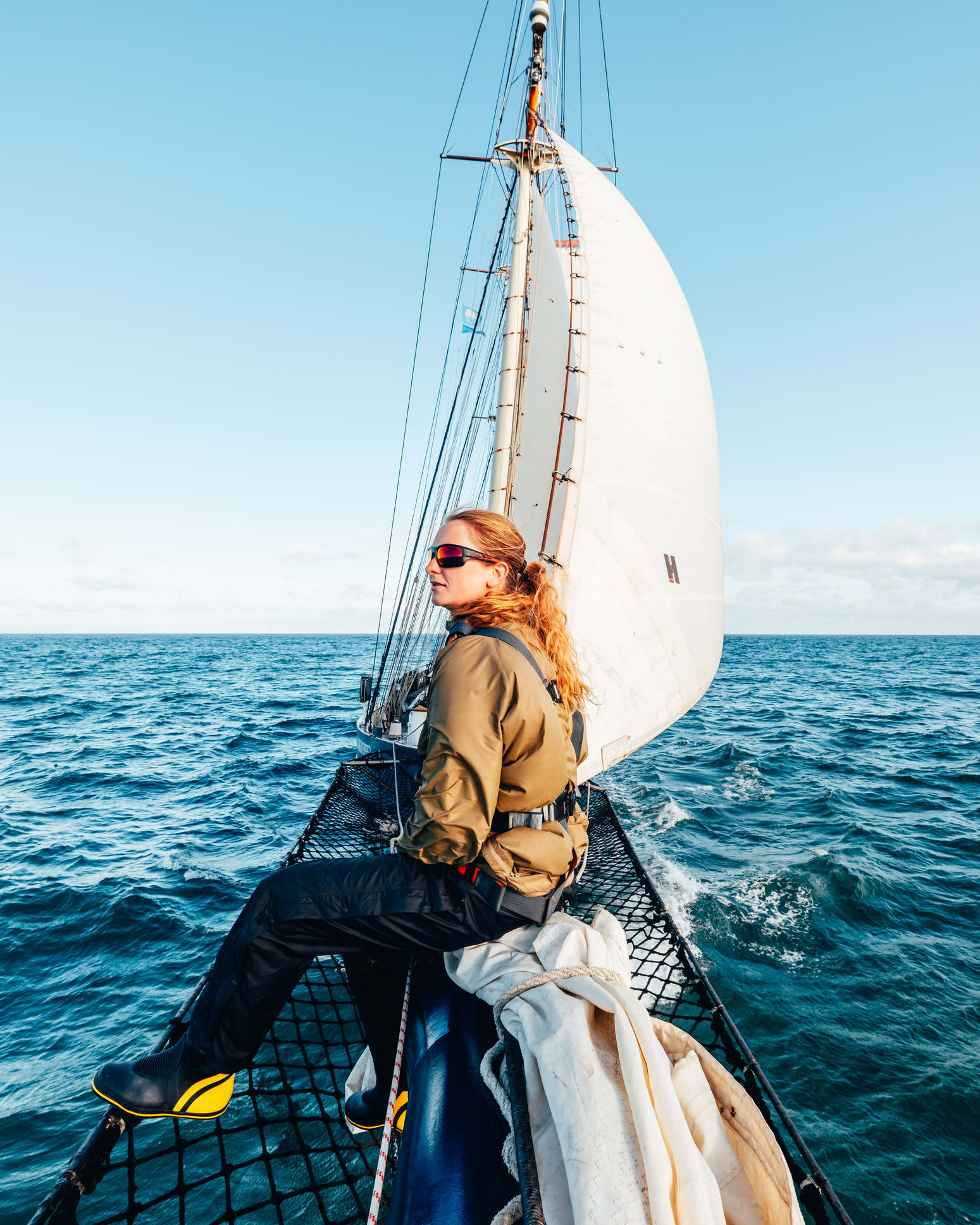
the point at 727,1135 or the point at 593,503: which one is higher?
the point at 593,503

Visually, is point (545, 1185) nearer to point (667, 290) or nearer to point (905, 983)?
point (905, 983)

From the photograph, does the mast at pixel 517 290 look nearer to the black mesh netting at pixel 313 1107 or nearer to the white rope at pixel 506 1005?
the black mesh netting at pixel 313 1107

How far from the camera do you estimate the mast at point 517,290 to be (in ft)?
24.8

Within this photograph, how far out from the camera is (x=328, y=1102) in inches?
168

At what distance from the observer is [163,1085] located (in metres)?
2.12

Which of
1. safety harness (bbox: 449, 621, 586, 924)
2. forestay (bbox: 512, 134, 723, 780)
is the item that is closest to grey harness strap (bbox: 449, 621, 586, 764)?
safety harness (bbox: 449, 621, 586, 924)

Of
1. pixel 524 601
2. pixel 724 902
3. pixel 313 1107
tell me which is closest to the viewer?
pixel 524 601

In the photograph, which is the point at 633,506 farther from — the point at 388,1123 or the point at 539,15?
the point at 539,15

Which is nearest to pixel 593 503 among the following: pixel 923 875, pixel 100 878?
pixel 923 875

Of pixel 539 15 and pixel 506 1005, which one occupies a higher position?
pixel 539 15

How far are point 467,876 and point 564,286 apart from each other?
20.3 ft

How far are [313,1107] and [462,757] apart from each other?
385cm

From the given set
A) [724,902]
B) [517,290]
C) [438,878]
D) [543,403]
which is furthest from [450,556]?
[517,290]

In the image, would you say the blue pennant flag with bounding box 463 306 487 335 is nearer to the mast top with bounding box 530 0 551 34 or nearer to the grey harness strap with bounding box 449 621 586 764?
the mast top with bounding box 530 0 551 34
